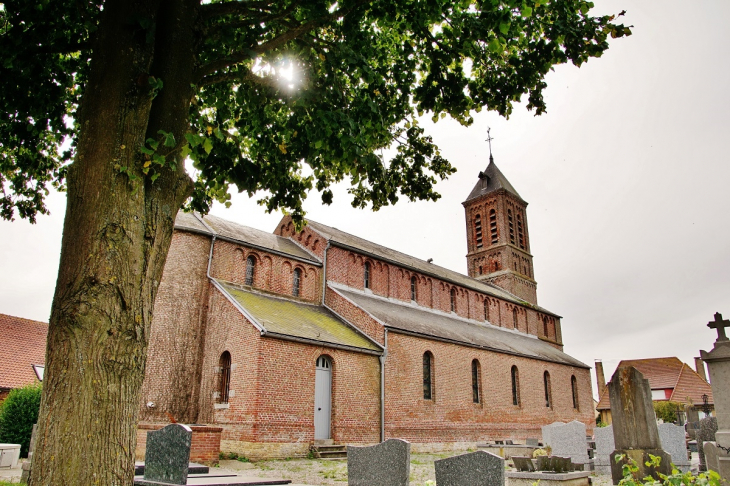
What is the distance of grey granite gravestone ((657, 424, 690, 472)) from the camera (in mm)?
13734

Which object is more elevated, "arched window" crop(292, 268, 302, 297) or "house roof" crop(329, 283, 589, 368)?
"arched window" crop(292, 268, 302, 297)

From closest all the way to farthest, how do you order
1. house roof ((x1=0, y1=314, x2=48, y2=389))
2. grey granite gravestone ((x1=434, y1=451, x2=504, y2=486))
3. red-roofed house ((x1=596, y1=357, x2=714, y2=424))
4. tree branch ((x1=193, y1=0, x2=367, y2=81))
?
grey granite gravestone ((x1=434, y1=451, x2=504, y2=486)), tree branch ((x1=193, y1=0, x2=367, y2=81)), house roof ((x1=0, y1=314, x2=48, y2=389)), red-roofed house ((x1=596, y1=357, x2=714, y2=424))

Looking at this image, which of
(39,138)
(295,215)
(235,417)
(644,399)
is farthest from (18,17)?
(235,417)

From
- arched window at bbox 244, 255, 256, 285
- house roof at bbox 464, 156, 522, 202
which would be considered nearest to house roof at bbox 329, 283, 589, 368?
arched window at bbox 244, 255, 256, 285

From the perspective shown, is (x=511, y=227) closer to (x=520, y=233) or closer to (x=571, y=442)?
(x=520, y=233)

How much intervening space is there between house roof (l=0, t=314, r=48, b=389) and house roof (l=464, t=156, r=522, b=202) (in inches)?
1220

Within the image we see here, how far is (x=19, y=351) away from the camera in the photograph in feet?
73.6

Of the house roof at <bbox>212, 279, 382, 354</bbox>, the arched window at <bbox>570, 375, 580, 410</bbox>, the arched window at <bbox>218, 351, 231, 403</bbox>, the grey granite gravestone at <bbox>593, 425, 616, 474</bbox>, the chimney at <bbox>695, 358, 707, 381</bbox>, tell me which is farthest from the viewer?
the chimney at <bbox>695, 358, 707, 381</bbox>

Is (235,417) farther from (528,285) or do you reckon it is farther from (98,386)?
(528,285)

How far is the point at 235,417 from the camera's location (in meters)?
15.6

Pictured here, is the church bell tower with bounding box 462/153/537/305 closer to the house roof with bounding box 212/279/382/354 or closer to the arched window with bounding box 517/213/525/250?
the arched window with bounding box 517/213/525/250

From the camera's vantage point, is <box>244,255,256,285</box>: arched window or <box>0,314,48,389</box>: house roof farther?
<box>0,314,48,389</box>: house roof

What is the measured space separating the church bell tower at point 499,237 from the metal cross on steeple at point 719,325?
30109 millimetres

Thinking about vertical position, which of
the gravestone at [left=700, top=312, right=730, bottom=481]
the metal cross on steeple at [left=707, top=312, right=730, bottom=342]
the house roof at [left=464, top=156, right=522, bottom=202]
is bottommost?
the gravestone at [left=700, top=312, right=730, bottom=481]
